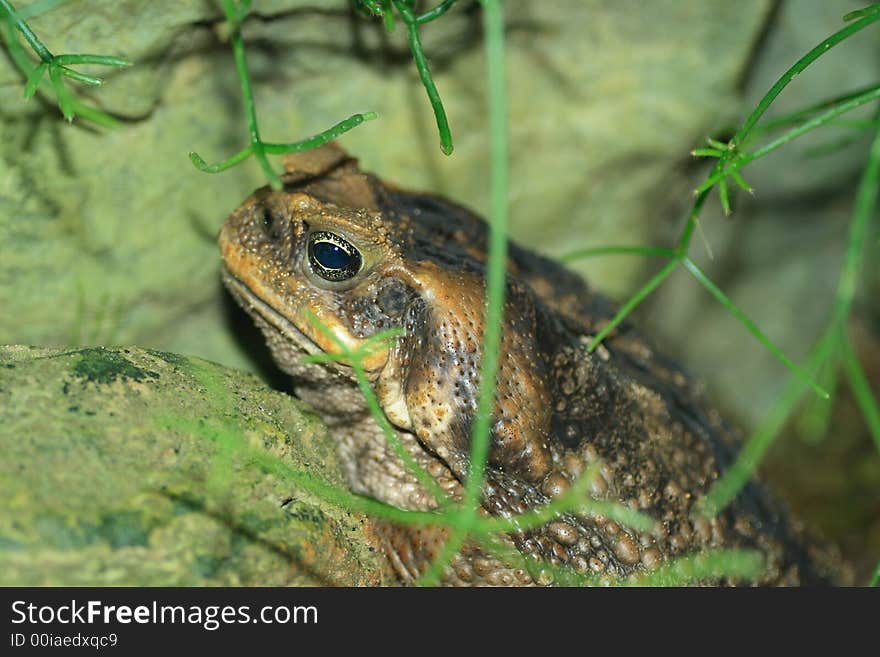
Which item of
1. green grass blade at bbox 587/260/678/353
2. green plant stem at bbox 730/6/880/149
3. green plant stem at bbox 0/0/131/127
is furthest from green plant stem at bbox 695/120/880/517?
green plant stem at bbox 0/0/131/127

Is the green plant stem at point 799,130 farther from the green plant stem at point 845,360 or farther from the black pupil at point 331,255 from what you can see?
the black pupil at point 331,255

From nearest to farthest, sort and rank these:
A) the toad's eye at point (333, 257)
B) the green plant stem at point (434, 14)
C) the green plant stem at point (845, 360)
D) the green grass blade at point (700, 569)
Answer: the green plant stem at point (845, 360) < the green plant stem at point (434, 14) < the toad's eye at point (333, 257) < the green grass blade at point (700, 569)

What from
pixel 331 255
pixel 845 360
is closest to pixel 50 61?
pixel 331 255

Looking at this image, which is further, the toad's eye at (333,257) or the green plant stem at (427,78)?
the toad's eye at (333,257)

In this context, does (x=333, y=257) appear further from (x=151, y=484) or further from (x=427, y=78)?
(x=151, y=484)

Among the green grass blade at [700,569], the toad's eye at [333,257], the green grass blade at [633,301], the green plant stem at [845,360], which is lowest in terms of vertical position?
the green grass blade at [700,569]

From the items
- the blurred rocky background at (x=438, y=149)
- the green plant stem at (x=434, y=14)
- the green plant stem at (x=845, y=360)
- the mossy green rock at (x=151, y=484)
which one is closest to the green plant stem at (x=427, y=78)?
the green plant stem at (x=434, y=14)

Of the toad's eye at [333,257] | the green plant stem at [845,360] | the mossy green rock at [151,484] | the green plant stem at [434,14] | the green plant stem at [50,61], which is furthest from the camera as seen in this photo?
the toad's eye at [333,257]

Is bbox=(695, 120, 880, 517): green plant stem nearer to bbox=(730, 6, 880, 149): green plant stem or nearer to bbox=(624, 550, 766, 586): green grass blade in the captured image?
bbox=(624, 550, 766, 586): green grass blade

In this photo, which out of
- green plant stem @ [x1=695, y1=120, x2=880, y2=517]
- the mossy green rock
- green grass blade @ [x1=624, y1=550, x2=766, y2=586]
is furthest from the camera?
green grass blade @ [x1=624, y1=550, x2=766, y2=586]
